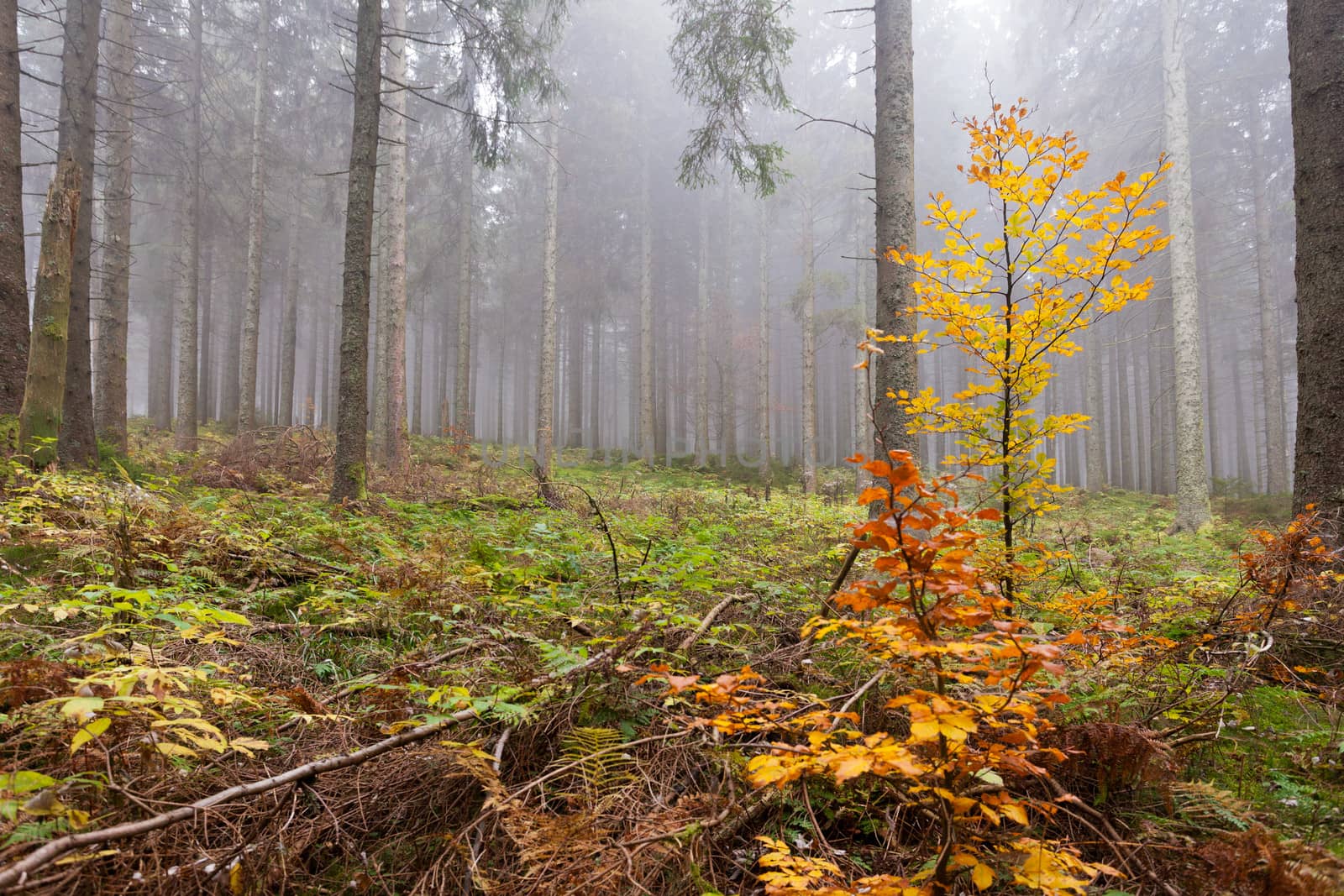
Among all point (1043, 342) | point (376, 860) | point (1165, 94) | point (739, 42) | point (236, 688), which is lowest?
point (376, 860)

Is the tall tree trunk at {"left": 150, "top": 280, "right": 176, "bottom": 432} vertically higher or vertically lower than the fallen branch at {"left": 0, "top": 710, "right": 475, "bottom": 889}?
higher

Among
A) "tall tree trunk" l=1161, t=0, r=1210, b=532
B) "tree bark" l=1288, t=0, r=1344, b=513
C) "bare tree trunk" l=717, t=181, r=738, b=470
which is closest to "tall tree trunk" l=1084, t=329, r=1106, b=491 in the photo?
"tall tree trunk" l=1161, t=0, r=1210, b=532

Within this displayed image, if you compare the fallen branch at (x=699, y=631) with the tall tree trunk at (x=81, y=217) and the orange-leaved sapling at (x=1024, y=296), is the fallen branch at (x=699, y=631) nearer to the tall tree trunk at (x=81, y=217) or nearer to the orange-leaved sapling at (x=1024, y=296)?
the orange-leaved sapling at (x=1024, y=296)

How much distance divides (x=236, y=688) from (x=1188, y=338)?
44.7ft

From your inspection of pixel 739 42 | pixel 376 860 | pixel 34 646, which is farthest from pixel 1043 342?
pixel 739 42

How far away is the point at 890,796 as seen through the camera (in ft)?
7.44

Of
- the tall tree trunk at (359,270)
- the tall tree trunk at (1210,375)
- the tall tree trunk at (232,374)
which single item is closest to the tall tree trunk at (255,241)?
the tall tree trunk at (232,374)

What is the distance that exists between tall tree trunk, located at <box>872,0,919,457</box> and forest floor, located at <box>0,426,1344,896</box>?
2.43 m

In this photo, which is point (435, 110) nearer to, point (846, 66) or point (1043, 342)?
point (846, 66)

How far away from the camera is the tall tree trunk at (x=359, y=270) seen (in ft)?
22.5

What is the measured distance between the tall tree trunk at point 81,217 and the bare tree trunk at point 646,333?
1287cm

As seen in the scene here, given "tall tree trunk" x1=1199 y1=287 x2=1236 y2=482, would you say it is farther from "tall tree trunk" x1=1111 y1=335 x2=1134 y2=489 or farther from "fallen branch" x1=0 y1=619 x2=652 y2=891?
"fallen branch" x1=0 y1=619 x2=652 y2=891

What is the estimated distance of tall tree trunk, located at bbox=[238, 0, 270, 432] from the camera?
561 inches

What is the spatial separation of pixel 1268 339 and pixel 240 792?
2308 centimetres
